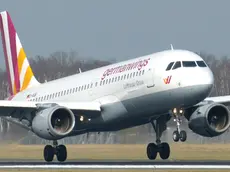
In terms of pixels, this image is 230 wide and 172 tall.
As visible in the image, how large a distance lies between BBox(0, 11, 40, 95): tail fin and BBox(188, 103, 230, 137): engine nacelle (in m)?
13.2

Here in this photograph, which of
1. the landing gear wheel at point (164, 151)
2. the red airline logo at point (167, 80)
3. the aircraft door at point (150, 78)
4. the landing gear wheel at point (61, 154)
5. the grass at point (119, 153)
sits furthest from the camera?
the grass at point (119, 153)

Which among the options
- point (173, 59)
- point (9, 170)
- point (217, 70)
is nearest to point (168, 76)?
point (173, 59)

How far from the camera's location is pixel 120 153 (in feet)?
171

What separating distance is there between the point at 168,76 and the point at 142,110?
8.76 feet

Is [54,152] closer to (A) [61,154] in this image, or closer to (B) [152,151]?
(A) [61,154]

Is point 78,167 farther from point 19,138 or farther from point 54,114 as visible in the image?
point 19,138

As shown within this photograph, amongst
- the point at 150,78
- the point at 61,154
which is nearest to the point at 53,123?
the point at 61,154

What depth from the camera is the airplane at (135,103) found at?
1596 inches

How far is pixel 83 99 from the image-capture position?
153ft

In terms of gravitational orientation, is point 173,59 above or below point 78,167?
above

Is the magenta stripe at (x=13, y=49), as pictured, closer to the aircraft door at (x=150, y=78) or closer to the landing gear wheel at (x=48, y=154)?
the landing gear wheel at (x=48, y=154)

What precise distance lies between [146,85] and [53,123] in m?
4.80

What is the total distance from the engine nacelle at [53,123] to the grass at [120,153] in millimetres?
5481

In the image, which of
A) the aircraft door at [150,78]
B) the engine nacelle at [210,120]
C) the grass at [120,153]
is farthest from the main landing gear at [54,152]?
the aircraft door at [150,78]
